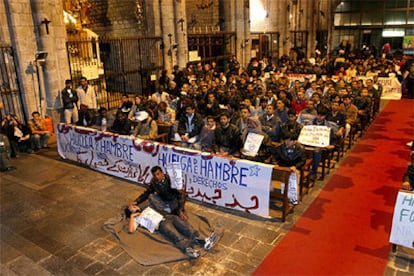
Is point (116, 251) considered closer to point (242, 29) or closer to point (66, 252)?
point (66, 252)

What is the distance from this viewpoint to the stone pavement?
17.3 feet

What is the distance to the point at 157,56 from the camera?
1652cm

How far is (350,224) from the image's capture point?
6207 mm

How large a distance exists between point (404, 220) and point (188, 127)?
5.44 m

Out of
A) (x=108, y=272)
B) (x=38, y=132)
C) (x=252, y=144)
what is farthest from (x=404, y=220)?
(x=38, y=132)

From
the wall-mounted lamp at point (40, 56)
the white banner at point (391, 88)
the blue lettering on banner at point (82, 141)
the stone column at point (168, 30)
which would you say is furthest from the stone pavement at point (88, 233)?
the white banner at point (391, 88)

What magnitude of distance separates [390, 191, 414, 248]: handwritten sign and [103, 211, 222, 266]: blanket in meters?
2.76

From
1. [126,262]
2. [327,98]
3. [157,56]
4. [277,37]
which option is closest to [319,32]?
[277,37]

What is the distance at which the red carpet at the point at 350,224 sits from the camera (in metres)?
5.16

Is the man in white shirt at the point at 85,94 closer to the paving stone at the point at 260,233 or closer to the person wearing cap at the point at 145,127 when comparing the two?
the person wearing cap at the point at 145,127

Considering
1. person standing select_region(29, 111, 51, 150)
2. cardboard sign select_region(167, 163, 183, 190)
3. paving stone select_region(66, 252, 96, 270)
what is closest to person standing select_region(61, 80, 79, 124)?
person standing select_region(29, 111, 51, 150)

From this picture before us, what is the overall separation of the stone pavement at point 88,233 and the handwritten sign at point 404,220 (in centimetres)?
32

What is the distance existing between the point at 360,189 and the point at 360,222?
57.0 inches

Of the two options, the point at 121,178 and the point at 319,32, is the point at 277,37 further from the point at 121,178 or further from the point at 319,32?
the point at 121,178
